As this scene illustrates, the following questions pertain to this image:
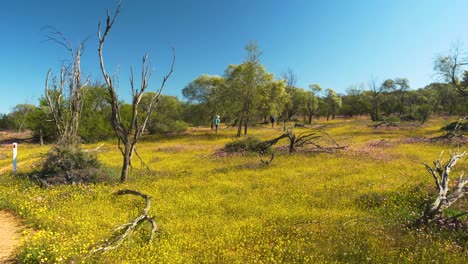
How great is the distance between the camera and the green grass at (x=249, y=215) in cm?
679

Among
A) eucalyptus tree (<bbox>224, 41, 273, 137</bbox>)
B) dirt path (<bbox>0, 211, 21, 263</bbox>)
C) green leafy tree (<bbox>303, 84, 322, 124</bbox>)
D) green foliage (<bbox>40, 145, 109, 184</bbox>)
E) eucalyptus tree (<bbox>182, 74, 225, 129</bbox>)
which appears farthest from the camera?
green leafy tree (<bbox>303, 84, 322, 124</bbox>)

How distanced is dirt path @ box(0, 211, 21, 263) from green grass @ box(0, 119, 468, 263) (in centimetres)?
30

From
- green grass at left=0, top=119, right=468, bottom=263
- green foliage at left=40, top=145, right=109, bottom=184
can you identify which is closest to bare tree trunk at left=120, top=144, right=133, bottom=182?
green grass at left=0, top=119, right=468, bottom=263

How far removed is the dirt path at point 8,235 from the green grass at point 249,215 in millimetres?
297

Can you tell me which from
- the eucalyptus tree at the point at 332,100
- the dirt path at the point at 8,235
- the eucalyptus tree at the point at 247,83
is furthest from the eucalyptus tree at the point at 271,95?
the eucalyptus tree at the point at 332,100

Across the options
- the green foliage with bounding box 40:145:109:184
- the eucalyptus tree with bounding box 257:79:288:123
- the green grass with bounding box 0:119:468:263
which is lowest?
the green grass with bounding box 0:119:468:263

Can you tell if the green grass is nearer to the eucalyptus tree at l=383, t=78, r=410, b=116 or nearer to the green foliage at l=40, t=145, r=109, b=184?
the green foliage at l=40, t=145, r=109, b=184

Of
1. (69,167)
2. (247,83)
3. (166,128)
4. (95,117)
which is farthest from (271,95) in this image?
(69,167)

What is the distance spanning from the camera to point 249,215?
9.64 metres

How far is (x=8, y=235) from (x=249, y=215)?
719 centimetres

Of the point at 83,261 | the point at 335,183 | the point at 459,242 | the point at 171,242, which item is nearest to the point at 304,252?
the point at 171,242

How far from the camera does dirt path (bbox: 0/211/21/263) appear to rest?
22.2 feet

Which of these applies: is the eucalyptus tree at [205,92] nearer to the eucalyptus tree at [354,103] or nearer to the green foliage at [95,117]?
the green foliage at [95,117]

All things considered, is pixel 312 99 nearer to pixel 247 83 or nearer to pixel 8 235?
pixel 247 83
